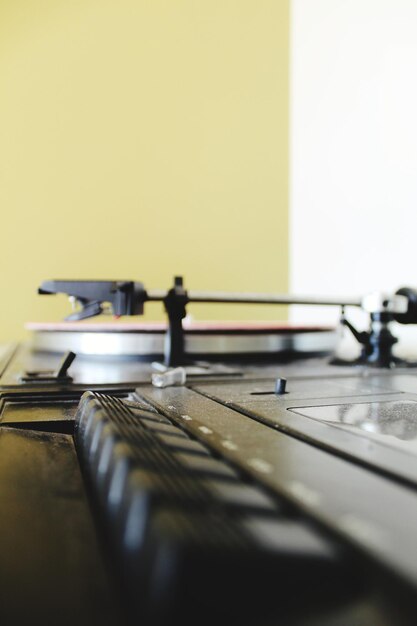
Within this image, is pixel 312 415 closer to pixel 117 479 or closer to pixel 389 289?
pixel 117 479

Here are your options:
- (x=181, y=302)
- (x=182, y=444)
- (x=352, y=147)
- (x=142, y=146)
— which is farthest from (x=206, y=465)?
(x=142, y=146)

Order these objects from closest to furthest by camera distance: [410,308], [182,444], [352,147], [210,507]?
[210,507] → [182,444] → [410,308] → [352,147]

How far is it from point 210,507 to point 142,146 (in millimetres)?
1763

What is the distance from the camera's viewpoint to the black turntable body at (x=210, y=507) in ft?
0.72

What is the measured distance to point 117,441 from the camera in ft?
1.18

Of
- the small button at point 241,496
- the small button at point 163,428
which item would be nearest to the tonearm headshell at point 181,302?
the small button at point 163,428

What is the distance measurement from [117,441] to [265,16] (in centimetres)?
210

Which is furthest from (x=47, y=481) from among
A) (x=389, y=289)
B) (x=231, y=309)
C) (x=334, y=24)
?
(x=334, y=24)

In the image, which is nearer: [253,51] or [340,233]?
[340,233]

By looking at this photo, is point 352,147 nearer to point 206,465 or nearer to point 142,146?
point 142,146

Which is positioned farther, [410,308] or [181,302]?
[410,308]

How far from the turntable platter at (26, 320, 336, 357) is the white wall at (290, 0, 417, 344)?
1.29ft

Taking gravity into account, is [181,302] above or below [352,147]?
below

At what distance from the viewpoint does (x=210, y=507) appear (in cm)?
26
